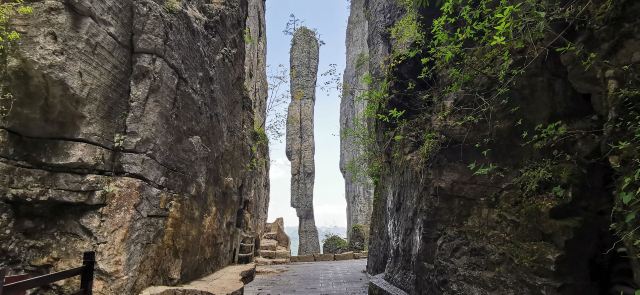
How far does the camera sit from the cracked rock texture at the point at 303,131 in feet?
124

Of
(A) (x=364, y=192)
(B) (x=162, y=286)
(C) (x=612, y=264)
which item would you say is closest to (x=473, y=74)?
(C) (x=612, y=264)

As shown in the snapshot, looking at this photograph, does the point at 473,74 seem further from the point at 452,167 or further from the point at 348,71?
the point at 348,71

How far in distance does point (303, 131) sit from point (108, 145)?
34.4 meters

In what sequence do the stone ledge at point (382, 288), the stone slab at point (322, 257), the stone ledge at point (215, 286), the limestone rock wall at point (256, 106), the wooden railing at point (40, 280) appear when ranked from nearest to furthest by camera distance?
the wooden railing at point (40, 280), the stone ledge at point (215, 286), the stone ledge at point (382, 288), the limestone rock wall at point (256, 106), the stone slab at point (322, 257)

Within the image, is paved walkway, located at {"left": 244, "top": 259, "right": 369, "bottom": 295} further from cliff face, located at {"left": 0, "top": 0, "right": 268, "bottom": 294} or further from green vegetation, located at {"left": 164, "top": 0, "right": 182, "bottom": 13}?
green vegetation, located at {"left": 164, "top": 0, "right": 182, "bottom": 13}

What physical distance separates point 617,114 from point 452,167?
2.74 m

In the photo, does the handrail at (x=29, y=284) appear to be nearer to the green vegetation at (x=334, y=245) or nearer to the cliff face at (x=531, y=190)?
the cliff face at (x=531, y=190)

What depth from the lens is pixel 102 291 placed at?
5.59 metres

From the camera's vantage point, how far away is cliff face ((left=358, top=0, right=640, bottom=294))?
4.52 m

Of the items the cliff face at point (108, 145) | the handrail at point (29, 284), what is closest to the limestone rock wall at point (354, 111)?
the cliff face at point (108, 145)

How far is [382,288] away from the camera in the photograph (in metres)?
8.79

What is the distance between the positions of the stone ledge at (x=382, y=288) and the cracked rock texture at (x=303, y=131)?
27135 millimetres

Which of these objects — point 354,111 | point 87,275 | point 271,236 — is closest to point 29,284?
point 87,275

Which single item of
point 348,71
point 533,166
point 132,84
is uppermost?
point 348,71
